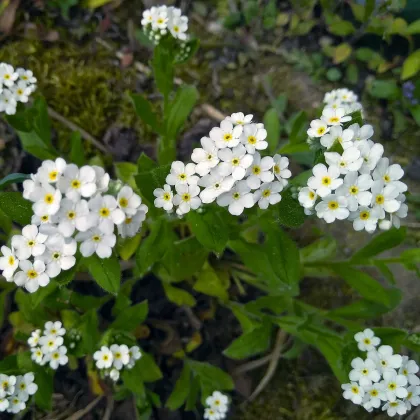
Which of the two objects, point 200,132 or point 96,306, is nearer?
point 96,306

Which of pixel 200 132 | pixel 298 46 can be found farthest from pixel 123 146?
pixel 298 46

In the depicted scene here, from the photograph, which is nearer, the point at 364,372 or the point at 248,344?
the point at 364,372

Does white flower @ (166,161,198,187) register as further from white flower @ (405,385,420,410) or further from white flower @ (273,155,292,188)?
white flower @ (405,385,420,410)

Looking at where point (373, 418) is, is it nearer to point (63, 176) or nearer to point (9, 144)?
point (63, 176)

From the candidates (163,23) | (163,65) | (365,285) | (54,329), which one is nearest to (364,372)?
(365,285)

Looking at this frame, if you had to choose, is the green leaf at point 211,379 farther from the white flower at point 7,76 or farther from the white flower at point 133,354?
the white flower at point 7,76

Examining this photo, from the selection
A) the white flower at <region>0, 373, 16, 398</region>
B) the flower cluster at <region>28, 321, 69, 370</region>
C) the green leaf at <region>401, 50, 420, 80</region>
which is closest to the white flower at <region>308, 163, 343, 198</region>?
the flower cluster at <region>28, 321, 69, 370</region>

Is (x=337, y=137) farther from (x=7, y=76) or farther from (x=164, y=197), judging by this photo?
(x=7, y=76)
